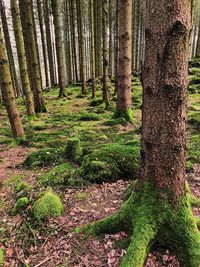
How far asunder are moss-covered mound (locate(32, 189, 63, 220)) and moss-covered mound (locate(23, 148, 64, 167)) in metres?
1.84

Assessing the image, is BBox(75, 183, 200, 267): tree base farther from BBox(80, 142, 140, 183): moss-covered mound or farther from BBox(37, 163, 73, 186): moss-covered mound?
BBox(37, 163, 73, 186): moss-covered mound

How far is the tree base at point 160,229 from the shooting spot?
2.43 m

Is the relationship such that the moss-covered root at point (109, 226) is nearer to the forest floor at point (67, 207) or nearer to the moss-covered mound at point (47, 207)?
the forest floor at point (67, 207)

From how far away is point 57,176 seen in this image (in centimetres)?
488

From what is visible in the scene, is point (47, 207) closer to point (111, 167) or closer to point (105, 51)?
point (111, 167)

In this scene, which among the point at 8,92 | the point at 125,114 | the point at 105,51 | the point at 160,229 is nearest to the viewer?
the point at 160,229

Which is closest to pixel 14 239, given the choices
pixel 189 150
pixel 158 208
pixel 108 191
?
pixel 108 191

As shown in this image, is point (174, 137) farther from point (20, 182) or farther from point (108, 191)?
point (20, 182)

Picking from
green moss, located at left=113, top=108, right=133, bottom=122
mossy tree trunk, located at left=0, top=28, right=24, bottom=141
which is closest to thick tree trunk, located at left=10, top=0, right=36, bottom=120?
mossy tree trunk, located at left=0, top=28, right=24, bottom=141

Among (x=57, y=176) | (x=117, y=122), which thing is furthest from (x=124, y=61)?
(x=57, y=176)

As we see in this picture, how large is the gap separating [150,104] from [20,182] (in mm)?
3633

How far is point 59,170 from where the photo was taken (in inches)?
201

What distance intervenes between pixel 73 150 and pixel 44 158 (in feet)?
2.48

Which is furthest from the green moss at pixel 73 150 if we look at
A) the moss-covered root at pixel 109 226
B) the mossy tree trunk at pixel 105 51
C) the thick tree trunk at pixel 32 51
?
the thick tree trunk at pixel 32 51
